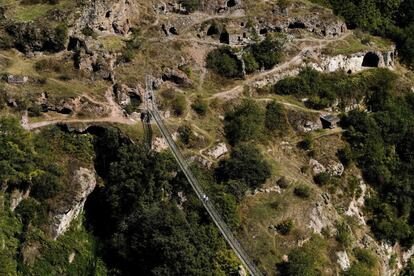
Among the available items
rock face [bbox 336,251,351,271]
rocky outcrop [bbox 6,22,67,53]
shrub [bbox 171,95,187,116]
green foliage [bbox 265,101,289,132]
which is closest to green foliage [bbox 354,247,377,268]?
rock face [bbox 336,251,351,271]

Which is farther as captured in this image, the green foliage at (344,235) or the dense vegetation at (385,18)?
the dense vegetation at (385,18)

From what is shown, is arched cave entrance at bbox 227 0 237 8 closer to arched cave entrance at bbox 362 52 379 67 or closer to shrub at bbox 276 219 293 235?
arched cave entrance at bbox 362 52 379 67

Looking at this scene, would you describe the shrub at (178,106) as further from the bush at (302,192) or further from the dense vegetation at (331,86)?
the bush at (302,192)

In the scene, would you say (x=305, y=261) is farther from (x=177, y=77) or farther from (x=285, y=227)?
(x=177, y=77)

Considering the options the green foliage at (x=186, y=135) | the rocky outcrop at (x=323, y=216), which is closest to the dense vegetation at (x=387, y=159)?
the rocky outcrop at (x=323, y=216)

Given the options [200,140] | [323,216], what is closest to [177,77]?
[200,140]

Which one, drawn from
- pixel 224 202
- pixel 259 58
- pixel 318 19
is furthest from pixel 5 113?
pixel 318 19
